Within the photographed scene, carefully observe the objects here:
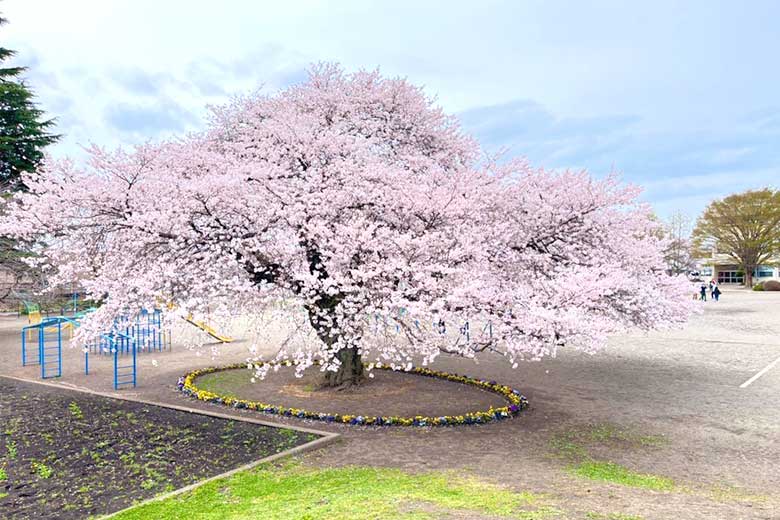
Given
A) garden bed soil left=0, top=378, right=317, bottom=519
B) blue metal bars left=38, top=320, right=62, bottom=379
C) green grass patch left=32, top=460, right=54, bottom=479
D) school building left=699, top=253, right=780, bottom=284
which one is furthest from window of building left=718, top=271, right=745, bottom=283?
green grass patch left=32, top=460, right=54, bottom=479

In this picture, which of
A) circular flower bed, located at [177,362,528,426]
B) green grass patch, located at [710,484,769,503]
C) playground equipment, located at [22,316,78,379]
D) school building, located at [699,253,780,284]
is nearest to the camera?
green grass patch, located at [710,484,769,503]

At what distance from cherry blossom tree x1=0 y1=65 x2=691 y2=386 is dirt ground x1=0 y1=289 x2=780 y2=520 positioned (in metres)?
1.51

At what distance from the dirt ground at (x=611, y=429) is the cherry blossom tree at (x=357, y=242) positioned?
1514 mm

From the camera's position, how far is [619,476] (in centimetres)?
775

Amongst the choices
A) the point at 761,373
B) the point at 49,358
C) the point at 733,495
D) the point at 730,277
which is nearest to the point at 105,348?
the point at 49,358

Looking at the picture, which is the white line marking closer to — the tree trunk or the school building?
the tree trunk

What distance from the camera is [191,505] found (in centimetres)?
655

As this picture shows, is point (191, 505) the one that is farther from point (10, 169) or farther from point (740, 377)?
point (10, 169)

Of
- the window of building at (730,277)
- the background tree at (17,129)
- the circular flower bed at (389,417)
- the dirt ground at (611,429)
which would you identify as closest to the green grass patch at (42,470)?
the dirt ground at (611,429)

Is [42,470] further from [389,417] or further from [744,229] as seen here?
[744,229]

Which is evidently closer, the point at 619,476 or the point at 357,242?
the point at 619,476

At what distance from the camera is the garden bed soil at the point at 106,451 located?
704 centimetres

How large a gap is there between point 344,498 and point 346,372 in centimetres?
706

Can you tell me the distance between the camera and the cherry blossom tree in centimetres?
958
